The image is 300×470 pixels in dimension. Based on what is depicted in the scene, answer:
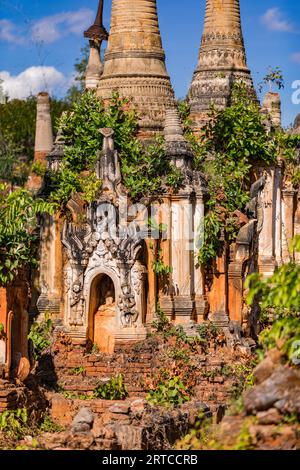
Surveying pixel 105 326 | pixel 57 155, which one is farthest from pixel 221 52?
pixel 105 326

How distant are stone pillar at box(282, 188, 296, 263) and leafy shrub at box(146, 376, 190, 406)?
921 centimetres

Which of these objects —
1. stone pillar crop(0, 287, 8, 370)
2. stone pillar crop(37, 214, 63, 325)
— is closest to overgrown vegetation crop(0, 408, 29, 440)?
stone pillar crop(0, 287, 8, 370)

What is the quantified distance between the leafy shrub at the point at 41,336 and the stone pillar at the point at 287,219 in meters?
8.60

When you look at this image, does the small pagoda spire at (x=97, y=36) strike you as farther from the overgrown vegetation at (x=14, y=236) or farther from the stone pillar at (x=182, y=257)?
the overgrown vegetation at (x=14, y=236)

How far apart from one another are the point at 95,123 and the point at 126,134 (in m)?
0.55

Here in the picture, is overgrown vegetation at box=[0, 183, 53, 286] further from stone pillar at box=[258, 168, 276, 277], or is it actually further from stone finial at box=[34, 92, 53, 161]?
stone finial at box=[34, 92, 53, 161]

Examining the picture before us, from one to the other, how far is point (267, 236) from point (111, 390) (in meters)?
8.46

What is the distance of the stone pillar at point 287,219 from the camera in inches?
1324

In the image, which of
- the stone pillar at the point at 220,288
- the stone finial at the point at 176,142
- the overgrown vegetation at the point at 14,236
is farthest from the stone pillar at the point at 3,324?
the stone pillar at the point at 220,288

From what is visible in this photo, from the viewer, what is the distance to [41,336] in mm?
26188

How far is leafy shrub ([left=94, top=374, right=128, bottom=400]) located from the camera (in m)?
24.7

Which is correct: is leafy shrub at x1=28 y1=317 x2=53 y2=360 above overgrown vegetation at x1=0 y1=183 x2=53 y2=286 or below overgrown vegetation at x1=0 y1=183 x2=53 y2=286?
below

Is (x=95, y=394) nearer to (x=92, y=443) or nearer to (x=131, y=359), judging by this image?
(x=131, y=359)

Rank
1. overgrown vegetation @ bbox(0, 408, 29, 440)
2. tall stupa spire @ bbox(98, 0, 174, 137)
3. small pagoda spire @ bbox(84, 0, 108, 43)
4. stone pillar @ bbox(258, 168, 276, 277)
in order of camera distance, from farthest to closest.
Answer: small pagoda spire @ bbox(84, 0, 108, 43) < stone pillar @ bbox(258, 168, 276, 277) < tall stupa spire @ bbox(98, 0, 174, 137) < overgrown vegetation @ bbox(0, 408, 29, 440)
